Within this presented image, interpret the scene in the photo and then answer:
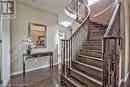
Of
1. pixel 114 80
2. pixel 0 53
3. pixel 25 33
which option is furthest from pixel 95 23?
pixel 0 53

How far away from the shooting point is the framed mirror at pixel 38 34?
550 cm

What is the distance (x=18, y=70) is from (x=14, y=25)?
1.65 m

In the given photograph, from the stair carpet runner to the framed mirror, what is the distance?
2229mm

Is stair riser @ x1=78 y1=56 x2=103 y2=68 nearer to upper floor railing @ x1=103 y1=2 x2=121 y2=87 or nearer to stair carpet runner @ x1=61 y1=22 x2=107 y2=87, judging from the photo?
stair carpet runner @ x1=61 y1=22 x2=107 y2=87

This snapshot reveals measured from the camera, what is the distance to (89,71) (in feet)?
10.8

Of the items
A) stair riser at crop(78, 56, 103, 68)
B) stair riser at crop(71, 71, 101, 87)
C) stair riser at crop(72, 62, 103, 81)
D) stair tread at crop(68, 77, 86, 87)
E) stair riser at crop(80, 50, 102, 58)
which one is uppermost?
stair riser at crop(80, 50, 102, 58)

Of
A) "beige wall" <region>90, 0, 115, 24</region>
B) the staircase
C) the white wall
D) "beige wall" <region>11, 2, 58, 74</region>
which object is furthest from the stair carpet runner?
"beige wall" <region>11, 2, 58, 74</region>

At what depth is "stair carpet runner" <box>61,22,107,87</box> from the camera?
297 cm

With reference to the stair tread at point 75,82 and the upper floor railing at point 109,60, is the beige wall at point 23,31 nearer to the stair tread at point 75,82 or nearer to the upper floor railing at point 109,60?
the stair tread at point 75,82

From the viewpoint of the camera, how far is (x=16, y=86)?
11.8 ft

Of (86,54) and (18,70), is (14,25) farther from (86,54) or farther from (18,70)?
(86,54)

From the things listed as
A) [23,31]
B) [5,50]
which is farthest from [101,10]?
[5,50]

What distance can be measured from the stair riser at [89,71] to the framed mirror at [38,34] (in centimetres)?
235

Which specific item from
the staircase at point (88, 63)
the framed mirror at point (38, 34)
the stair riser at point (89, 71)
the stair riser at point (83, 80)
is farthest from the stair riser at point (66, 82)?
the framed mirror at point (38, 34)
